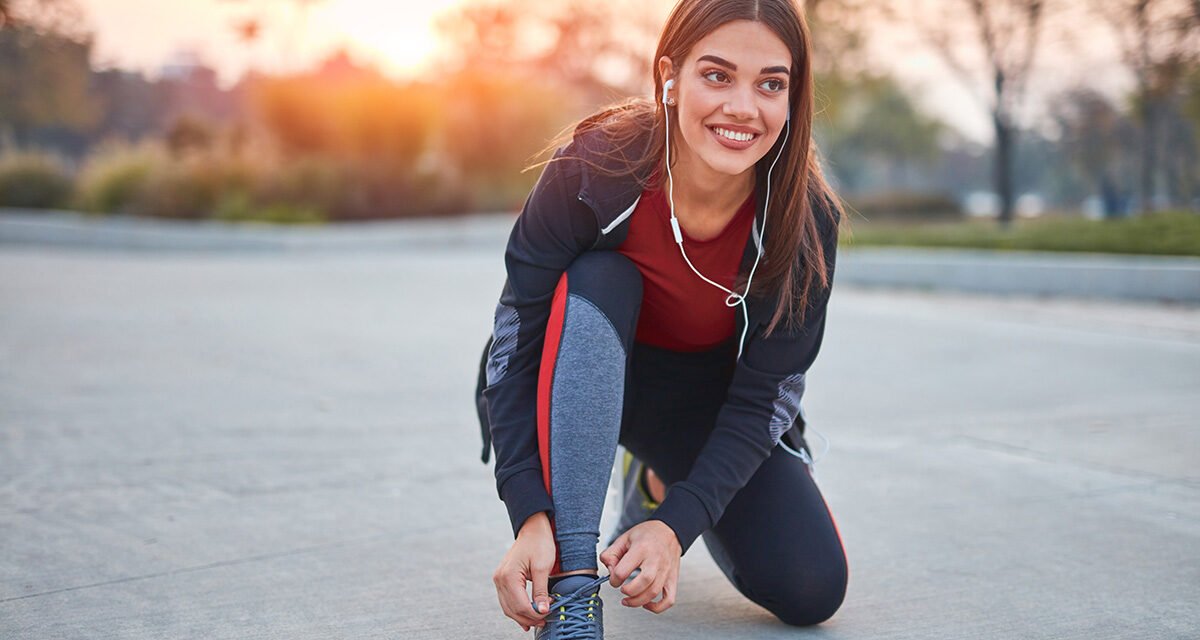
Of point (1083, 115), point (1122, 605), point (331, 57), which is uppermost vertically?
point (331, 57)

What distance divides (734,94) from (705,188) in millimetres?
230

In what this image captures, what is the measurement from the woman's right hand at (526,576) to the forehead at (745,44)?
98 centimetres

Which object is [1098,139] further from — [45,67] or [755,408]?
[755,408]

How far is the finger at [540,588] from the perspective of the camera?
207 cm

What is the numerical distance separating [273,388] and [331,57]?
52.0 m

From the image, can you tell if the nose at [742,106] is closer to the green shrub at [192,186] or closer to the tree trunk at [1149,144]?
the tree trunk at [1149,144]

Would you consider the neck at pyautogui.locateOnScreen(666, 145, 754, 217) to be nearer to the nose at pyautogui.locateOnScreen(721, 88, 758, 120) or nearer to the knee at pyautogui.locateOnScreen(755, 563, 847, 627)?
the nose at pyautogui.locateOnScreen(721, 88, 758, 120)

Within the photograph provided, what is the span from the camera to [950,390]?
17.8ft

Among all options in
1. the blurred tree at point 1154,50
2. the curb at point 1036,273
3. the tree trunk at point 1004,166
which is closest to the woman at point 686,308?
the curb at point 1036,273

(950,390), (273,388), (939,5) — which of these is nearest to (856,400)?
(950,390)

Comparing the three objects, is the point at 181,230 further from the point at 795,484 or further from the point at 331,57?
the point at 331,57

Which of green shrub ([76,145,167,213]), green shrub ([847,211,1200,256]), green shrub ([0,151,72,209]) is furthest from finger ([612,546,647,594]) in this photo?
green shrub ([0,151,72,209])

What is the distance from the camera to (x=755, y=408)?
242 cm

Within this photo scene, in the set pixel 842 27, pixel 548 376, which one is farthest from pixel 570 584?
pixel 842 27
